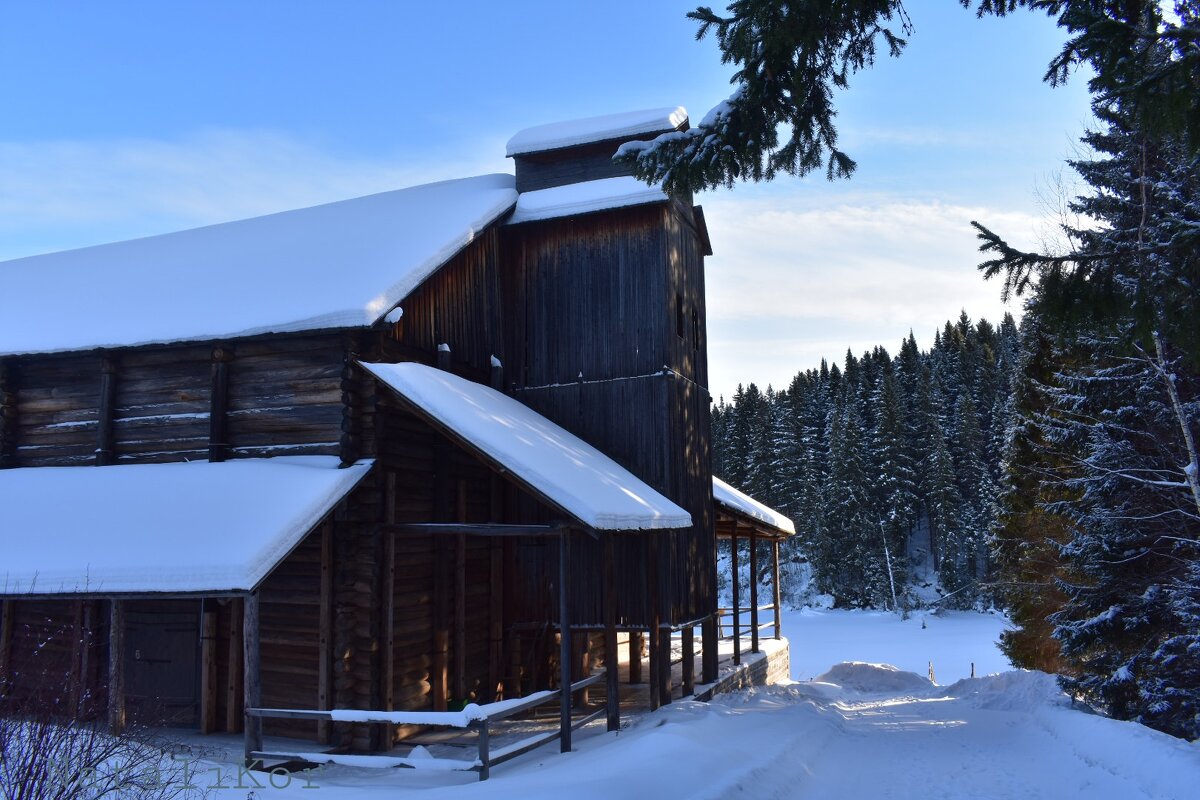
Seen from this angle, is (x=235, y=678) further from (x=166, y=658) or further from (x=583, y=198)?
(x=583, y=198)

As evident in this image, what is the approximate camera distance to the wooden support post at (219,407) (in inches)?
547

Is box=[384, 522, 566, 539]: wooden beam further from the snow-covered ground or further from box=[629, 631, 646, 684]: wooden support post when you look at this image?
box=[629, 631, 646, 684]: wooden support post

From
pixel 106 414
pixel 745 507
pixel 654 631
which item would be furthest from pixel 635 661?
pixel 106 414

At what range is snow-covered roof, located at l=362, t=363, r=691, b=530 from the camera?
11312 mm

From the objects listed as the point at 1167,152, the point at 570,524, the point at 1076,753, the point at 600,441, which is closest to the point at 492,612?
the point at 600,441

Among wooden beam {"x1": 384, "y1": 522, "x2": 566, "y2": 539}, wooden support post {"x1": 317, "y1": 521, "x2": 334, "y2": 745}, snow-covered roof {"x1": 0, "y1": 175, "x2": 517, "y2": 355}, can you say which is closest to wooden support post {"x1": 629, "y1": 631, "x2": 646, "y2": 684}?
wooden beam {"x1": 384, "y1": 522, "x2": 566, "y2": 539}

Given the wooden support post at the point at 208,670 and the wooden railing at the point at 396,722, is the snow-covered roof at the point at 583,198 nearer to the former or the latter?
the wooden support post at the point at 208,670

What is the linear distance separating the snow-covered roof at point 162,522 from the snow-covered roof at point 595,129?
27.9ft

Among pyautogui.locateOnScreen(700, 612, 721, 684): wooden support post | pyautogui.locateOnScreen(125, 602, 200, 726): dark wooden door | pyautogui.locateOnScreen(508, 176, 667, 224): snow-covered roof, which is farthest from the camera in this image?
pyautogui.locateOnScreen(700, 612, 721, 684): wooden support post

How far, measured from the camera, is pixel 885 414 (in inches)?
2328

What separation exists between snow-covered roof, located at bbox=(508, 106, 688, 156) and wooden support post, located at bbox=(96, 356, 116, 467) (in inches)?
350

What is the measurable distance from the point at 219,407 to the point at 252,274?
3.19 metres

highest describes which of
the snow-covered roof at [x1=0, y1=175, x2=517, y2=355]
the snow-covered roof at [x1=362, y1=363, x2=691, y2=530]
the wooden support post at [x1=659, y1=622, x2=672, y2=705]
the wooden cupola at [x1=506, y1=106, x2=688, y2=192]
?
the wooden cupola at [x1=506, y1=106, x2=688, y2=192]

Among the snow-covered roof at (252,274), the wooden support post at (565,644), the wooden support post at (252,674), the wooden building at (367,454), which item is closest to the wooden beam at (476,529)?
the wooden building at (367,454)
